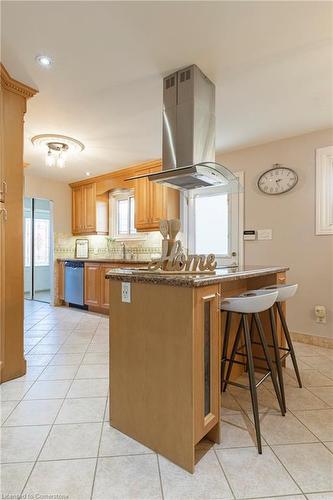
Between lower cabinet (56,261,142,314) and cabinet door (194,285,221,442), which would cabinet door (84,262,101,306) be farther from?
cabinet door (194,285,221,442)

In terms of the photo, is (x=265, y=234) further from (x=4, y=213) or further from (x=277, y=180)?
(x=4, y=213)

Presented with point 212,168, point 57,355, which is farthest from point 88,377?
point 212,168

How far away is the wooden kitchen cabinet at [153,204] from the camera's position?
438cm

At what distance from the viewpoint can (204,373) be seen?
1469 millimetres

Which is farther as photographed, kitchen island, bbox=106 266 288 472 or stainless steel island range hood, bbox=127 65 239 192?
stainless steel island range hood, bbox=127 65 239 192

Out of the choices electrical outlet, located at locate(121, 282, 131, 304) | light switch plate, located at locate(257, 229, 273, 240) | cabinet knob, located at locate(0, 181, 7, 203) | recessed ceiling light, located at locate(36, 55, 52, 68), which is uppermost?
recessed ceiling light, located at locate(36, 55, 52, 68)

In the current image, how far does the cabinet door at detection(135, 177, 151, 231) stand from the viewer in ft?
15.0

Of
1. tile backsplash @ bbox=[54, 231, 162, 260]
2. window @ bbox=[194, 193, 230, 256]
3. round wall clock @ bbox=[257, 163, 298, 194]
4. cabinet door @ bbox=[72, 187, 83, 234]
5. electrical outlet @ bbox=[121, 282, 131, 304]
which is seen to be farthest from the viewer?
cabinet door @ bbox=[72, 187, 83, 234]

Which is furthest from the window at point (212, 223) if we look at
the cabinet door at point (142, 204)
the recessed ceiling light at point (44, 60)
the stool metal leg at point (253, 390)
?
the recessed ceiling light at point (44, 60)

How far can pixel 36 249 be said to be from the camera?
21.9 feet

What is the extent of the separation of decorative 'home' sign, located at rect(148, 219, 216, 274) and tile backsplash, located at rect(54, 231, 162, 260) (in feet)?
10.0

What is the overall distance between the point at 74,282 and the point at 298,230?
387cm

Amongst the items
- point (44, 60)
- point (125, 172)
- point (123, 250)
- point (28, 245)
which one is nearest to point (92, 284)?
point (123, 250)

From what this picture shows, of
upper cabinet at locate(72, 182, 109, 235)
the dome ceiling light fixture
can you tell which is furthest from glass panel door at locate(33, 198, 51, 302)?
the dome ceiling light fixture
